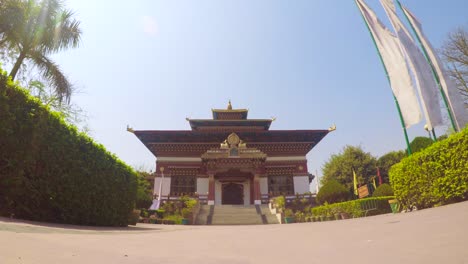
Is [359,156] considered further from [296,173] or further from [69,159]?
[69,159]

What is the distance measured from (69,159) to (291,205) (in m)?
18.2

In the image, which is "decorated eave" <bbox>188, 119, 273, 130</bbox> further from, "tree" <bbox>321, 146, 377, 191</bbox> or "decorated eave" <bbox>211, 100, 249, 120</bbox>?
"tree" <bbox>321, 146, 377, 191</bbox>

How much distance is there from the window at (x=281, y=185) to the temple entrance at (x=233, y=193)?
2.74 metres

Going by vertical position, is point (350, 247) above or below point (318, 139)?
below

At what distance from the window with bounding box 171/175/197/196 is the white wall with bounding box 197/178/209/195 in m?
0.44

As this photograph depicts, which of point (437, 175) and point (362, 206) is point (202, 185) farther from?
point (437, 175)

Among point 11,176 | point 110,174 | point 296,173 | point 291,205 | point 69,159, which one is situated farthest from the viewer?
point 296,173

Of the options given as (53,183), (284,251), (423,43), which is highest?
(423,43)

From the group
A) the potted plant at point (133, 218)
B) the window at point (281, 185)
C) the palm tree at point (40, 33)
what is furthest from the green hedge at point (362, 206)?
the palm tree at point (40, 33)

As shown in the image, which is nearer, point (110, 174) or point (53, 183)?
point (53, 183)

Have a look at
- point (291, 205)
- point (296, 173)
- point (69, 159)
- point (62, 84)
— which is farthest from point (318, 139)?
point (69, 159)

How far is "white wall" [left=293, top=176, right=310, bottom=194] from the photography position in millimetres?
25312

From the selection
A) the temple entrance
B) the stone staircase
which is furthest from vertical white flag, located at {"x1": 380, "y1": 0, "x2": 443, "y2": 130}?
the temple entrance

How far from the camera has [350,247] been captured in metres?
3.19
